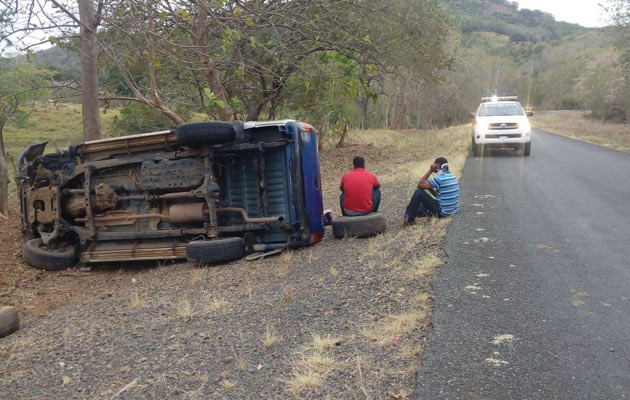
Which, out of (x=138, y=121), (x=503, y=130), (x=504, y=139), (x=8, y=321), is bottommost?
(x=8, y=321)

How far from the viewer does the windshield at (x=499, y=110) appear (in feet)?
60.0

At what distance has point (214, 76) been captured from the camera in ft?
40.7

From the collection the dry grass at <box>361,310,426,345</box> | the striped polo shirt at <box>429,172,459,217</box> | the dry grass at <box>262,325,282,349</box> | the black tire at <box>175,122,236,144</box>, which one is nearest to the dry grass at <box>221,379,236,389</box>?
the dry grass at <box>262,325,282,349</box>

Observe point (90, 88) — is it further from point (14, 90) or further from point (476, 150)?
point (476, 150)

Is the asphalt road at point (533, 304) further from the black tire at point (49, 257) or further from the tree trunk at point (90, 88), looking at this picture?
the tree trunk at point (90, 88)

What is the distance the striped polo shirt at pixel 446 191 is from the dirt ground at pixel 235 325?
16.0 inches

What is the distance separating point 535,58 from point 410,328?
120 m

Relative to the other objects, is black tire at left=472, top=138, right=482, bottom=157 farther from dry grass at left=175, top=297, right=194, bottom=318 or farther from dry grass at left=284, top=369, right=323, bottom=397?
dry grass at left=284, top=369, right=323, bottom=397

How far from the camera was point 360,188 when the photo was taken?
8906mm

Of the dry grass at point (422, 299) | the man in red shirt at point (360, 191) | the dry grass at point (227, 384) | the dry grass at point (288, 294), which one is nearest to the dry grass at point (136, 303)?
the dry grass at point (288, 294)

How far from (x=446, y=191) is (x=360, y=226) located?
1.64 meters

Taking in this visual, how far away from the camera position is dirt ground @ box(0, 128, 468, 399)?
12.8 feet

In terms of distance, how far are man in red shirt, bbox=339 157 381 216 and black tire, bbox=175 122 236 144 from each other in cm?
229

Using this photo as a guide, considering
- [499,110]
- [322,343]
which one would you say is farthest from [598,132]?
[322,343]
